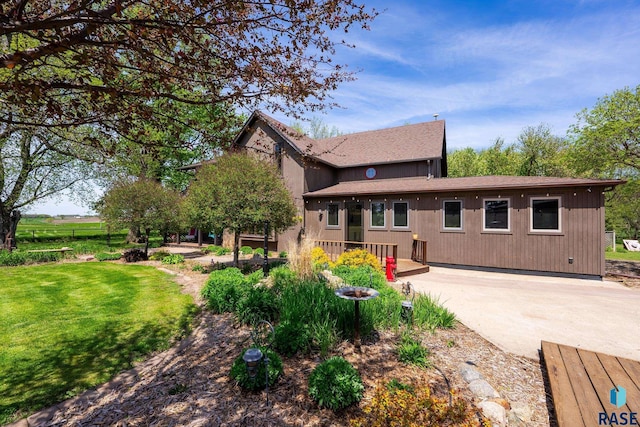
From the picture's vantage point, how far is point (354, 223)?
1335 cm

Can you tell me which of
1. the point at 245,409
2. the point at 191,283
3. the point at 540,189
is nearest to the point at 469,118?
the point at 540,189

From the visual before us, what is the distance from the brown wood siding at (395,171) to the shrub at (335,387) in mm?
12594

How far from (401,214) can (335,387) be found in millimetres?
10359

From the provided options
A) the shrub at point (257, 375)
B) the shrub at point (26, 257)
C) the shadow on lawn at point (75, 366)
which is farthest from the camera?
the shrub at point (26, 257)

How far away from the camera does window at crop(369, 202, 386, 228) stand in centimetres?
1262

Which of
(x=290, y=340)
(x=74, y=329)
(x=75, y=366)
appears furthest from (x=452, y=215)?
(x=74, y=329)

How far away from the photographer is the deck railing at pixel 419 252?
11.0 m

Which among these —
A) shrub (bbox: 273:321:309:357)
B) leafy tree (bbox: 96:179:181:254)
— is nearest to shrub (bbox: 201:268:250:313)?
shrub (bbox: 273:321:309:357)

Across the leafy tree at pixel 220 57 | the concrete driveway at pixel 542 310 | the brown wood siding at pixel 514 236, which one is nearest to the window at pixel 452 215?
the brown wood siding at pixel 514 236

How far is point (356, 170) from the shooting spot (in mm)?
15656

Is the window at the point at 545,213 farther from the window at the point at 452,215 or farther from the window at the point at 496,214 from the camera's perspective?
the window at the point at 452,215

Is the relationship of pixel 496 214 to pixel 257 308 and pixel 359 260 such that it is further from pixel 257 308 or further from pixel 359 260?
pixel 257 308

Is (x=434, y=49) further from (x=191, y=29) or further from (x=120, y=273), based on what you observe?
(x=120, y=273)

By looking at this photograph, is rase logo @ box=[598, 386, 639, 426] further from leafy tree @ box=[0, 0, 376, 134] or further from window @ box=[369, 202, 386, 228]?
window @ box=[369, 202, 386, 228]
